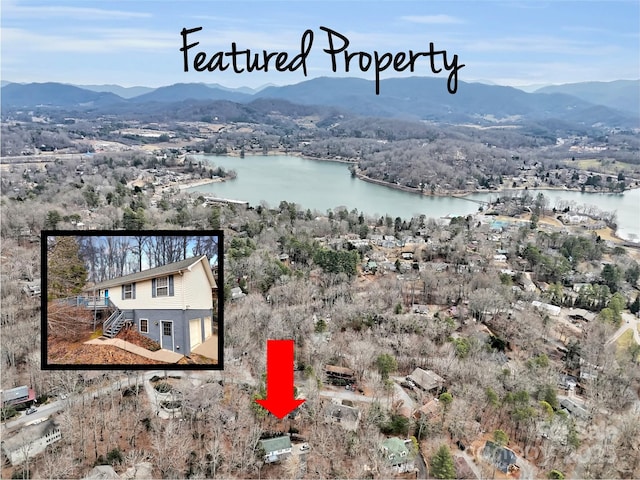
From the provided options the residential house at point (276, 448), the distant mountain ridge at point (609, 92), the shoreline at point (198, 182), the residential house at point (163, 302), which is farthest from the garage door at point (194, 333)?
the distant mountain ridge at point (609, 92)

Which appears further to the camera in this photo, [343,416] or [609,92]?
[609,92]

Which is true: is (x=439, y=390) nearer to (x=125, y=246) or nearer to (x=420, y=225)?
(x=125, y=246)

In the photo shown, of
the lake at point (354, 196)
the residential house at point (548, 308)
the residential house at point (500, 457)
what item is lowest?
the residential house at point (500, 457)

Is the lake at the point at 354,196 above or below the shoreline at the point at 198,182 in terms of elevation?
below

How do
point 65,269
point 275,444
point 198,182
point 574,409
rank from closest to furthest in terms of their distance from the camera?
point 65,269
point 275,444
point 574,409
point 198,182

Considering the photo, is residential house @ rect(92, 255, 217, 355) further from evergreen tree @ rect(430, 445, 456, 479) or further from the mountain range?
the mountain range

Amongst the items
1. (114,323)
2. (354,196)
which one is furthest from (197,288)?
(354,196)

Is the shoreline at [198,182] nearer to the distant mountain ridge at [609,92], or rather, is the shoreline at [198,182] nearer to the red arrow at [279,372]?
the red arrow at [279,372]

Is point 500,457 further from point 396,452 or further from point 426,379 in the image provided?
point 426,379
